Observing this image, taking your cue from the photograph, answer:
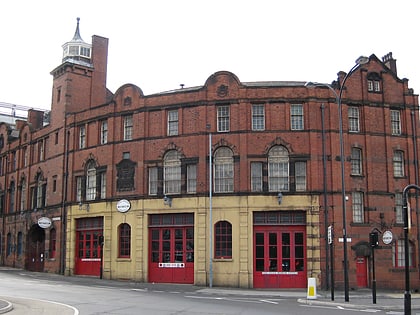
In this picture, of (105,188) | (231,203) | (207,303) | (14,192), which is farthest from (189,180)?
(14,192)

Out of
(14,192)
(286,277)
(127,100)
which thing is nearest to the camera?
(286,277)

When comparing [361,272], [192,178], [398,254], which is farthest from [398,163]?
[192,178]

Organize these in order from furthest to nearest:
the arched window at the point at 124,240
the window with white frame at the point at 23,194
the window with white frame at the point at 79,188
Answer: the window with white frame at the point at 23,194 → the window with white frame at the point at 79,188 → the arched window at the point at 124,240

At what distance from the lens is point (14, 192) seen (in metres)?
48.7

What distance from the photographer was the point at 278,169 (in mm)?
31266

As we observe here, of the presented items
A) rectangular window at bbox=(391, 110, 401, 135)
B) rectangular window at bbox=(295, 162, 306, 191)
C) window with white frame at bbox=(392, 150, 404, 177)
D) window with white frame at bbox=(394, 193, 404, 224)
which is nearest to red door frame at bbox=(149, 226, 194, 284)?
rectangular window at bbox=(295, 162, 306, 191)

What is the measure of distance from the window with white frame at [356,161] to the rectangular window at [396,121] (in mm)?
2971

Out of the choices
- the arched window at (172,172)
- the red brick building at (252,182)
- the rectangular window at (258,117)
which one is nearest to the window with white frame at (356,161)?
the red brick building at (252,182)

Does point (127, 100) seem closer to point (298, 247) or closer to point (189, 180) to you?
point (189, 180)

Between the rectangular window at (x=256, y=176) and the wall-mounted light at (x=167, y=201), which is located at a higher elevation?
the rectangular window at (x=256, y=176)

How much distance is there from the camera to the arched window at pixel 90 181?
120 ft

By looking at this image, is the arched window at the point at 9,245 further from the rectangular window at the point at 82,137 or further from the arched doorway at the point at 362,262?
the arched doorway at the point at 362,262

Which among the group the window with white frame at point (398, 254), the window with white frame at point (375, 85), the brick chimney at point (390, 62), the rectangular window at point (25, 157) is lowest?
the window with white frame at point (398, 254)

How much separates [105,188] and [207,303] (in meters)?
16.8
